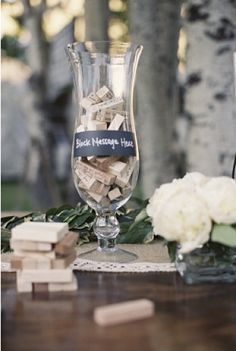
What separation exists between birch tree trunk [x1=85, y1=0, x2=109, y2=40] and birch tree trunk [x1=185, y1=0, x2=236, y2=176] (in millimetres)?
958

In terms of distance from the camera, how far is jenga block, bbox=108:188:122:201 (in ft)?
3.06

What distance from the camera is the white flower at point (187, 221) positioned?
2.45 ft

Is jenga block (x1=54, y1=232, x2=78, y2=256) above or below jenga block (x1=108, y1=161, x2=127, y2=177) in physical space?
below

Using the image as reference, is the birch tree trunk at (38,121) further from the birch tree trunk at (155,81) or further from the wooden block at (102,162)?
the wooden block at (102,162)

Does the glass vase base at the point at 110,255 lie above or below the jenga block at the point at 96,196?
below

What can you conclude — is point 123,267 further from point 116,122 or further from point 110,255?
point 116,122

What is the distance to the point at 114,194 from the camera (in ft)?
3.06

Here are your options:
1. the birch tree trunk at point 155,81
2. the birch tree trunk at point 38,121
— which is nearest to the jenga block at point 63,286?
the birch tree trunk at point 155,81

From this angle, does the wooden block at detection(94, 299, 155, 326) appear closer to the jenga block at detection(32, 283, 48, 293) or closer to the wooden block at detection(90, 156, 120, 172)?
the jenga block at detection(32, 283, 48, 293)

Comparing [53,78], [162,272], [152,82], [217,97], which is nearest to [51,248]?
[162,272]

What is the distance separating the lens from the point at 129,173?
37.1 inches

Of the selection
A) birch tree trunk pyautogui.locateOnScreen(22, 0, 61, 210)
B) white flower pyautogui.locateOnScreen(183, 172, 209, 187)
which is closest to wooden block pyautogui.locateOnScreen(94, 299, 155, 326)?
white flower pyautogui.locateOnScreen(183, 172, 209, 187)

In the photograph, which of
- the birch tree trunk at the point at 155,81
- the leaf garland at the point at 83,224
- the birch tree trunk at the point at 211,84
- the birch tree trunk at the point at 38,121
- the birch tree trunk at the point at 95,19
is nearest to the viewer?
the leaf garland at the point at 83,224

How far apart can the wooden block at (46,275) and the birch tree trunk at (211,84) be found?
4.76 ft
